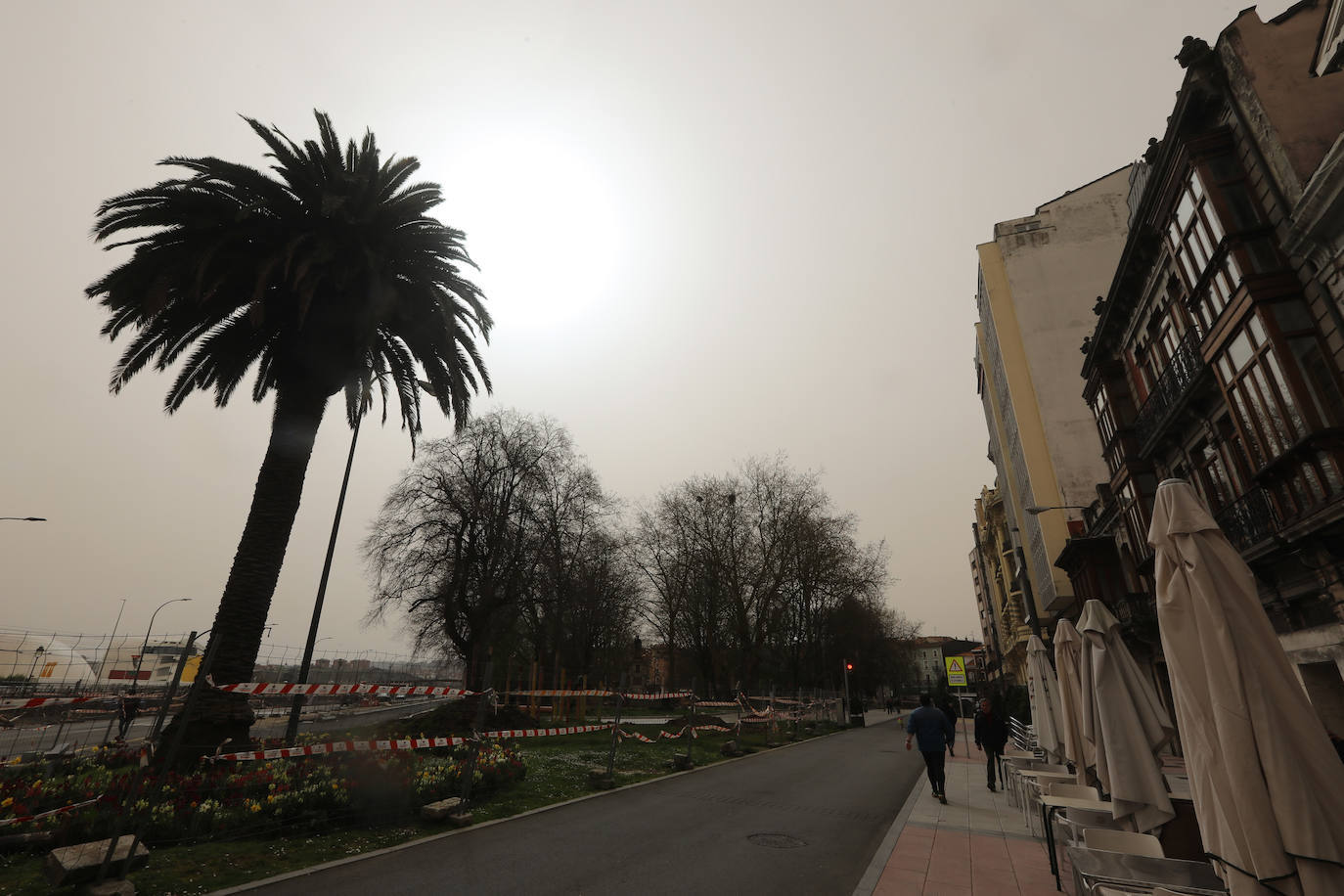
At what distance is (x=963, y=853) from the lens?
311 inches

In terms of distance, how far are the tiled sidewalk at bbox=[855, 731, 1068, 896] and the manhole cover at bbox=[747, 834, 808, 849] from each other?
1168mm

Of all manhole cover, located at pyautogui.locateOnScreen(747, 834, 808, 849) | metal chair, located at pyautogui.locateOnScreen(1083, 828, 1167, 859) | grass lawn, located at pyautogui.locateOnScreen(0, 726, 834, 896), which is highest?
metal chair, located at pyautogui.locateOnScreen(1083, 828, 1167, 859)

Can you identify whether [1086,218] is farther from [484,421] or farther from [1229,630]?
[1229,630]

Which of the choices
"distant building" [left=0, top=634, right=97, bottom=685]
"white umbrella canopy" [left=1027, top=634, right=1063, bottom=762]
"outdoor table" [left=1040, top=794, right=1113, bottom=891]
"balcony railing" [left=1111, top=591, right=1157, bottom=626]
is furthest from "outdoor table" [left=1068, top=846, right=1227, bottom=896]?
"distant building" [left=0, top=634, right=97, bottom=685]

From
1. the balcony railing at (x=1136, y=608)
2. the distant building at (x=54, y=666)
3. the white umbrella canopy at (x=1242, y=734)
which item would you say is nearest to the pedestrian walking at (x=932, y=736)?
the white umbrella canopy at (x=1242, y=734)

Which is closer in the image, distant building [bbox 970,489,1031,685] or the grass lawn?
the grass lawn

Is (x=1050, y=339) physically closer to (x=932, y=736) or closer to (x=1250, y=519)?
(x=1250, y=519)

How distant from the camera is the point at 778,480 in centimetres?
4009

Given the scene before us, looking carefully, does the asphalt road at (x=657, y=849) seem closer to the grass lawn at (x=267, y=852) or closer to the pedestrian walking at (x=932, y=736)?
the grass lawn at (x=267, y=852)

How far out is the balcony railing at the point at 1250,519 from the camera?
12.4m

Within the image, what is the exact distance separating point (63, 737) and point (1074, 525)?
139 feet

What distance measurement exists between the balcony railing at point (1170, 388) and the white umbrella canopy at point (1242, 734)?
1343cm

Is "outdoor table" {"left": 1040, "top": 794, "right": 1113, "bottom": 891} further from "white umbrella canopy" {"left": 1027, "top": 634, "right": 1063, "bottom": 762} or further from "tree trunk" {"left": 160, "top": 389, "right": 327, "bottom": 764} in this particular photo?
"tree trunk" {"left": 160, "top": 389, "right": 327, "bottom": 764}

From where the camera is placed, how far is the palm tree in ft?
39.9
